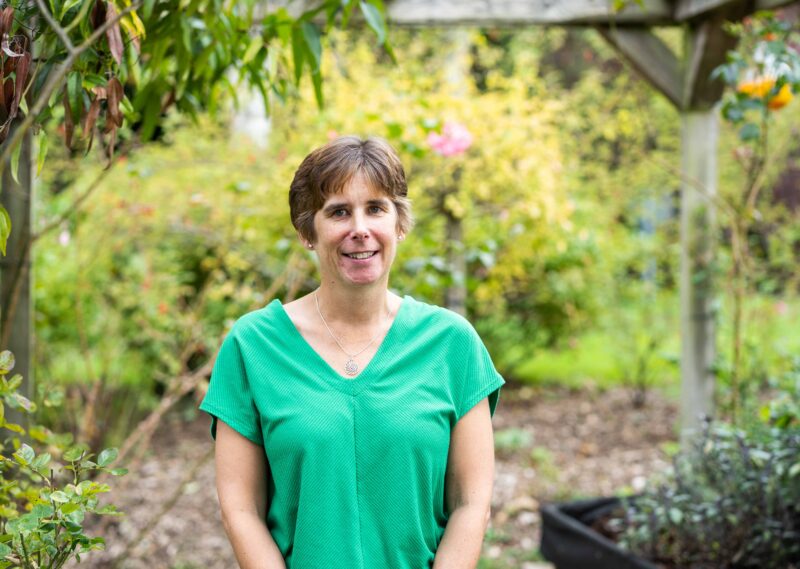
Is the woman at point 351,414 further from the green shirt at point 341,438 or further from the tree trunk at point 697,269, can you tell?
the tree trunk at point 697,269

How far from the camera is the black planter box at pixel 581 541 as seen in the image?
338 cm

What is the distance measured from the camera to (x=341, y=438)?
5.69 ft

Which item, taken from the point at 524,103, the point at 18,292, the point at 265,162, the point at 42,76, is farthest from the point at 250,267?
the point at 42,76

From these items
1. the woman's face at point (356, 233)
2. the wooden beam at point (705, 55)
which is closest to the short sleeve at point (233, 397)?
the woman's face at point (356, 233)

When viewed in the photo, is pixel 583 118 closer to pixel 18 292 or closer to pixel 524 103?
pixel 524 103

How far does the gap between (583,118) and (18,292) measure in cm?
718

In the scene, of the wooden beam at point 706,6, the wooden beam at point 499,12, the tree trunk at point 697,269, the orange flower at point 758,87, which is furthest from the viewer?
the tree trunk at point 697,269

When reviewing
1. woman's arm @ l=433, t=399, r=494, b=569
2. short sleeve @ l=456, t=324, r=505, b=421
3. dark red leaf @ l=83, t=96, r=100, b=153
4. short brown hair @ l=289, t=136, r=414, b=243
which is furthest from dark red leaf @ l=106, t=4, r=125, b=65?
woman's arm @ l=433, t=399, r=494, b=569

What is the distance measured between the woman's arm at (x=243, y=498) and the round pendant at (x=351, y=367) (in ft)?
0.77

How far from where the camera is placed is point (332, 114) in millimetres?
4703

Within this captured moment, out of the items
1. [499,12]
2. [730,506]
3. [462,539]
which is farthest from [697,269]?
[462,539]

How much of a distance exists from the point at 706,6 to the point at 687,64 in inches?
17.0

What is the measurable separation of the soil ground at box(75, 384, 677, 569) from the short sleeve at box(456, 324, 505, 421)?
5.34ft

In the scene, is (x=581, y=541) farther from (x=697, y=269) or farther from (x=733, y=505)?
(x=697, y=269)
